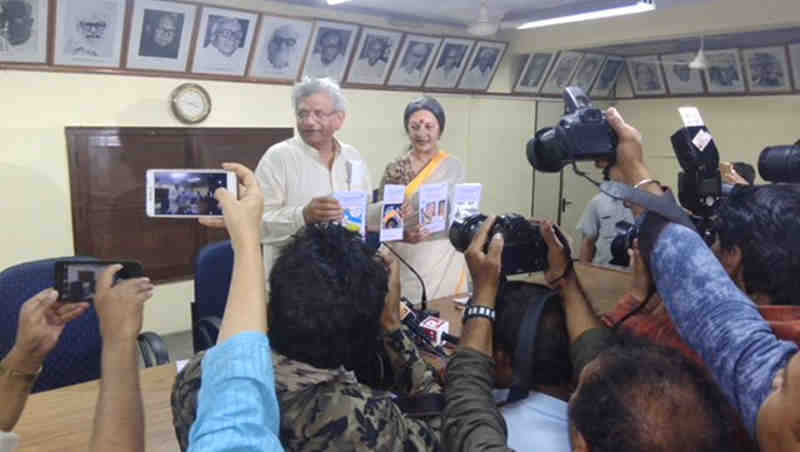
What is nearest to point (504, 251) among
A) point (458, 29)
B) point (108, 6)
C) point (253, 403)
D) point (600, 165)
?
point (600, 165)

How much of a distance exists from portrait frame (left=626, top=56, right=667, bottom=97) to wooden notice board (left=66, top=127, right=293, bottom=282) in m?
4.50

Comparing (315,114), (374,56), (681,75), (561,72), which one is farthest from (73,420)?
(681,75)

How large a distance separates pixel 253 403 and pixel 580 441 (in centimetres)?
44

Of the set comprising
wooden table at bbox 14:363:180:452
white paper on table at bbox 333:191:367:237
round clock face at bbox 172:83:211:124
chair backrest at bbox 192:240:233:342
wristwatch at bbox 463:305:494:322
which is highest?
round clock face at bbox 172:83:211:124

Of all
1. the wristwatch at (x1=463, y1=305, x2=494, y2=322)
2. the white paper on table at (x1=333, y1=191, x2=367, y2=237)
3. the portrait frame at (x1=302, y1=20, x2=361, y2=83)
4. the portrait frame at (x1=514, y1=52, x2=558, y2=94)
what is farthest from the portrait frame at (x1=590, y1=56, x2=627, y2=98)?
the wristwatch at (x1=463, y1=305, x2=494, y2=322)

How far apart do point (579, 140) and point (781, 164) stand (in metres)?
0.66

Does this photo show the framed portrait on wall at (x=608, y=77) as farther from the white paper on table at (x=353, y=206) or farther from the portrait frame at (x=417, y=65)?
A: the white paper on table at (x=353, y=206)

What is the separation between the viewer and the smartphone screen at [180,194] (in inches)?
60.1

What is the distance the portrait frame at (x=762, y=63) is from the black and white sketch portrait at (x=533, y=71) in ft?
6.16

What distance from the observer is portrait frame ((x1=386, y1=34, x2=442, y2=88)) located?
469 cm

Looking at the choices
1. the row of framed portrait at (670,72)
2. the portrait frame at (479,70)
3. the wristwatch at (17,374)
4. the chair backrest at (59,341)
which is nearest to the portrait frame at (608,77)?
the row of framed portrait at (670,72)

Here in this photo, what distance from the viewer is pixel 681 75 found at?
610 cm

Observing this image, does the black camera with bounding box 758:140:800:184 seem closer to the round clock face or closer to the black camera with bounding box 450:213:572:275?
the black camera with bounding box 450:213:572:275

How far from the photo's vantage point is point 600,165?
1.28 metres
